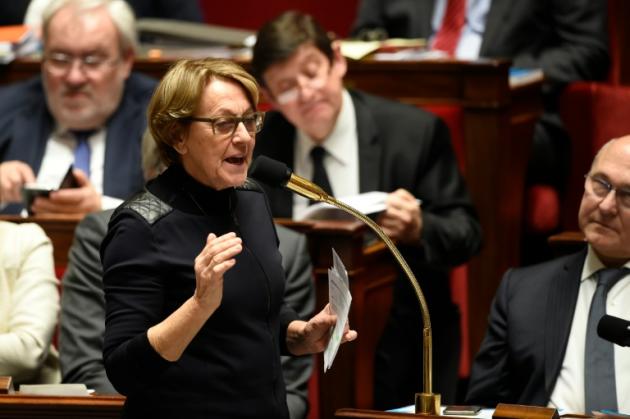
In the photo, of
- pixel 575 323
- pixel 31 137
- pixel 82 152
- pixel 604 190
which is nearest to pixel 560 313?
pixel 575 323

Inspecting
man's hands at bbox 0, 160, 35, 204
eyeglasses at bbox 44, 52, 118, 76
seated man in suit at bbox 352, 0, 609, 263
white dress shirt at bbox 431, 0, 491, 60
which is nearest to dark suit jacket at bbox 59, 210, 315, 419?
man's hands at bbox 0, 160, 35, 204

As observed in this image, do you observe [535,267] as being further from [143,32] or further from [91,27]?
[143,32]

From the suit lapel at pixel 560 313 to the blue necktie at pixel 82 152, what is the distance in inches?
63.6

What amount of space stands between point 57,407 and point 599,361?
1068 mm

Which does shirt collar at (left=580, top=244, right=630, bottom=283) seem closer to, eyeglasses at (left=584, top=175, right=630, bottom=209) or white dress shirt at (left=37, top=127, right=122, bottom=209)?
eyeglasses at (left=584, top=175, right=630, bottom=209)

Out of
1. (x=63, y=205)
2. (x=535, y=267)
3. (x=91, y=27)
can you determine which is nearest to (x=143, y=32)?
(x=91, y=27)

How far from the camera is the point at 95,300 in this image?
115 inches

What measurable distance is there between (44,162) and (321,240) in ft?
3.82

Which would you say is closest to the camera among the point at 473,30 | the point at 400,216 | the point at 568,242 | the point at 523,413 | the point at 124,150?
the point at 523,413

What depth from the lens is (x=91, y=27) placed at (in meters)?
3.93

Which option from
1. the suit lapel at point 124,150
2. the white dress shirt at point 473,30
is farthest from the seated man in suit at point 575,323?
the white dress shirt at point 473,30

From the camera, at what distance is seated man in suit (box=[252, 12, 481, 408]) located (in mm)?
3529

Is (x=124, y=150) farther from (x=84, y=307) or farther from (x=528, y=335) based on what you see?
(x=528, y=335)

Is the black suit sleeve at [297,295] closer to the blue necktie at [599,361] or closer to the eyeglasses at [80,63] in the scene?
the blue necktie at [599,361]
